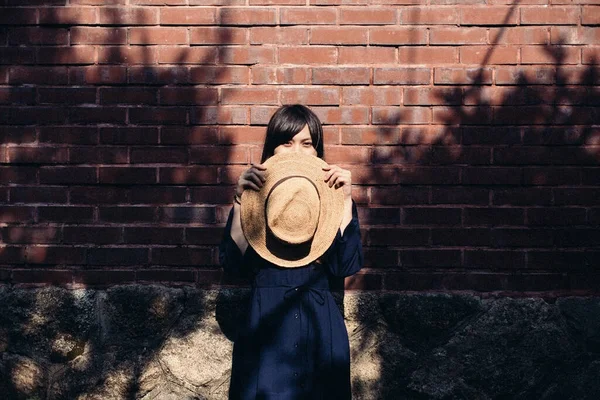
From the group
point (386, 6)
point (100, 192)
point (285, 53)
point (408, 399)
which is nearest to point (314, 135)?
point (285, 53)

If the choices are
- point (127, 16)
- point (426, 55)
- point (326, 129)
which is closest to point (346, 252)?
point (326, 129)

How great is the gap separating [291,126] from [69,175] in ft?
4.58

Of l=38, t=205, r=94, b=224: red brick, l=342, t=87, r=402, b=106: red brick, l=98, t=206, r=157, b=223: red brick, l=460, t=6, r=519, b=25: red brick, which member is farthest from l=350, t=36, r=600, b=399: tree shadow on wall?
l=38, t=205, r=94, b=224: red brick

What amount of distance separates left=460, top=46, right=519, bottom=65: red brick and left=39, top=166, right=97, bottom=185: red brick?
2208mm

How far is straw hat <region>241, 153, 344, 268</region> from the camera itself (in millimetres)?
3406

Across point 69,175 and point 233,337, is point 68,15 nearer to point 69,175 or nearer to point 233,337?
point 69,175

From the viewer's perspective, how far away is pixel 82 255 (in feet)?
13.5

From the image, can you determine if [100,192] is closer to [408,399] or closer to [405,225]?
[405,225]

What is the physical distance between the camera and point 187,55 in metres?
4.08

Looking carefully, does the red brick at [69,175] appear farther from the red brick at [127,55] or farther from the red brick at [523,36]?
the red brick at [523,36]

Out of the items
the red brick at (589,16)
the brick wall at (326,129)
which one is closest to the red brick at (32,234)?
the brick wall at (326,129)

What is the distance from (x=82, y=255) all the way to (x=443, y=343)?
6.95 ft

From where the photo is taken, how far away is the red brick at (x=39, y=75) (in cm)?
411

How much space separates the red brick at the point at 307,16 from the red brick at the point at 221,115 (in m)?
0.56
